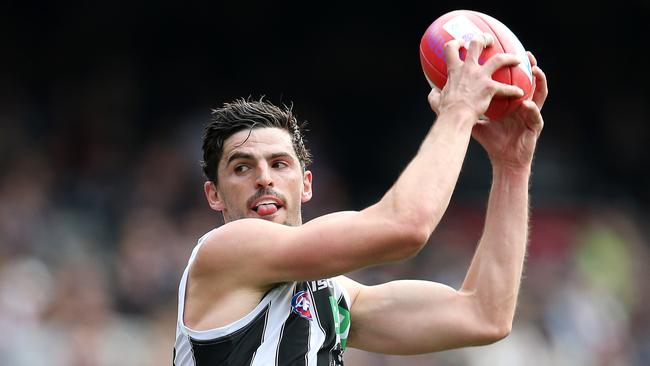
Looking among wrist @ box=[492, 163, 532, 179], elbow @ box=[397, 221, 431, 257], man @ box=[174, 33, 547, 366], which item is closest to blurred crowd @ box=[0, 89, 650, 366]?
man @ box=[174, 33, 547, 366]

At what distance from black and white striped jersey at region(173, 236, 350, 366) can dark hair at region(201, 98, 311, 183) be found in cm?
64

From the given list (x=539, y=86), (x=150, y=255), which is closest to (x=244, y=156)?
(x=539, y=86)

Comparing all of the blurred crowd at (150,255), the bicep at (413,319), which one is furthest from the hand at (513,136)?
the blurred crowd at (150,255)

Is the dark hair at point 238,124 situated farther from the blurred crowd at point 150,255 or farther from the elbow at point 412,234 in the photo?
the blurred crowd at point 150,255

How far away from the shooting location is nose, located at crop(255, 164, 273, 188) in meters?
4.68

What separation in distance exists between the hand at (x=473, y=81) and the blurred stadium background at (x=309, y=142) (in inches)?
248

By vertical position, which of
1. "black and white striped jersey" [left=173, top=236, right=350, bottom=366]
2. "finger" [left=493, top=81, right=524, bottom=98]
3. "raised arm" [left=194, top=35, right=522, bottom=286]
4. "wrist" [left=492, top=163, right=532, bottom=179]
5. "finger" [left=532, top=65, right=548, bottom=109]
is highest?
"finger" [left=532, top=65, right=548, bottom=109]

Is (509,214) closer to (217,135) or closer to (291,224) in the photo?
(291,224)

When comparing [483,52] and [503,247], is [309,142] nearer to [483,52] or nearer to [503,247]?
[503,247]

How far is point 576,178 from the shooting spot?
15.0m

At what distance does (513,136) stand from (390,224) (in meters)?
1.07

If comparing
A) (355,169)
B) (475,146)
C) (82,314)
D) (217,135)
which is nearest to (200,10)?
(355,169)

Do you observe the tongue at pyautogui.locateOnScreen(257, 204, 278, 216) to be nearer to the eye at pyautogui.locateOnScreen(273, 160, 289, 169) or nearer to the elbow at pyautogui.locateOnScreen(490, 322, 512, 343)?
the eye at pyautogui.locateOnScreen(273, 160, 289, 169)

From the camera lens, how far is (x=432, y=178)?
3971 mm
